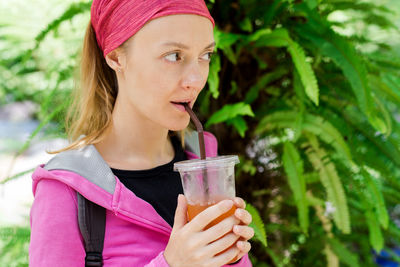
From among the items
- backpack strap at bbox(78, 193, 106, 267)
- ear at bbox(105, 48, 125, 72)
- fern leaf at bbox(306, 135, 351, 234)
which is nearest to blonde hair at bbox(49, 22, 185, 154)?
ear at bbox(105, 48, 125, 72)

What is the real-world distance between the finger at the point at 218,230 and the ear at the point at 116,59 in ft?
1.65

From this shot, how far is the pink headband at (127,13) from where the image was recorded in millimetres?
1050

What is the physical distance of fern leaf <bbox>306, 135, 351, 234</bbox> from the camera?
1759 mm

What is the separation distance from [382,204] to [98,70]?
1.24 metres

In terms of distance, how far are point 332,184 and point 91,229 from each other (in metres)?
1.11

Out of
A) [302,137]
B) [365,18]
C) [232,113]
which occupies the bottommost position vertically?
[302,137]

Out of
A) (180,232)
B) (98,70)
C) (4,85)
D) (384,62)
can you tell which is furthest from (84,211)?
(4,85)

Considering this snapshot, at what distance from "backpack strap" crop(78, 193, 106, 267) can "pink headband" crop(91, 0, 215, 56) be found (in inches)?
16.3

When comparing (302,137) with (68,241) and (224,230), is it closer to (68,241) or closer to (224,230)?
(224,230)

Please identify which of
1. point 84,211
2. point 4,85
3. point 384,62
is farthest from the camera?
point 4,85

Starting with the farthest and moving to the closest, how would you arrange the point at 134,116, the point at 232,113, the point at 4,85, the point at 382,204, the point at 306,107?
the point at 4,85 < the point at 306,107 < the point at 382,204 < the point at 232,113 < the point at 134,116

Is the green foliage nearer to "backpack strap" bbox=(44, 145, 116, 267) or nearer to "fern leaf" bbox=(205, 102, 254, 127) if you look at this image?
"backpack strap" bbox=(44, 145, 116, 267)

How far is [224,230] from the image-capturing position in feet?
3.01

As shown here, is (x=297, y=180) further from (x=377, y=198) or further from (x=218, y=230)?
(x=218, y=230)
